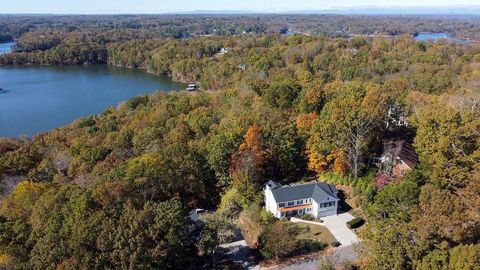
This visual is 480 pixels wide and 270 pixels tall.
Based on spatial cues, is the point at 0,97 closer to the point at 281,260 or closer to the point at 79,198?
the point at 79,198

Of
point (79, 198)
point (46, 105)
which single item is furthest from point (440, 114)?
point (46, 105)

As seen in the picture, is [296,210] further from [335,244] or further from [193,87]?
[193,87]

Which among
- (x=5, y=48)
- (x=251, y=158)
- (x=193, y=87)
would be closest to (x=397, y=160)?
(x=251, y=158)

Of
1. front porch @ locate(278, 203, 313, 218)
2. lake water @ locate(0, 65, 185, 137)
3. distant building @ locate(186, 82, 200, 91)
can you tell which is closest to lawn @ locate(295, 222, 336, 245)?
front porch @ locate(278, 203, 313, 218)

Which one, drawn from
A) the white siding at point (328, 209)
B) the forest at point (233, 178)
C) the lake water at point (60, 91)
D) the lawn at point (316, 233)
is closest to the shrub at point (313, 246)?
the forest at point (233, 178)

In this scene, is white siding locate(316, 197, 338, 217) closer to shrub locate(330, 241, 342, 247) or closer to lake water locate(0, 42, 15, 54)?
shrub locate(330, 241, 342, 247)

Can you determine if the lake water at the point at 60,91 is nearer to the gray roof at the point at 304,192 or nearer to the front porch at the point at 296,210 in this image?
the gray roof at the point at 304,192
